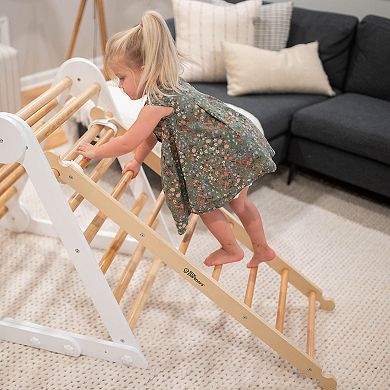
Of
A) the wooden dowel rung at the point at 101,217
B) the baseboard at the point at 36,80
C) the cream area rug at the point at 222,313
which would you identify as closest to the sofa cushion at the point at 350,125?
the cream area rug at the point at 222,313

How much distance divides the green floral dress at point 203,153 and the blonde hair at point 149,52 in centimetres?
4

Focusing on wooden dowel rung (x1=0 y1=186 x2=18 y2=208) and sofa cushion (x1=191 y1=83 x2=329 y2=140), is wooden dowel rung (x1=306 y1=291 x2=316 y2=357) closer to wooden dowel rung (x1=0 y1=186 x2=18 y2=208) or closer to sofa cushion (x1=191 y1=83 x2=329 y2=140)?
sofa cushion (x1=191 y1=83 x2=329 y2=140)

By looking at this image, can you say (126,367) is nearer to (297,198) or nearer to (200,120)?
(200,120)

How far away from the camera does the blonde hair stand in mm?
1385

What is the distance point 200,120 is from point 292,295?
0.82 m

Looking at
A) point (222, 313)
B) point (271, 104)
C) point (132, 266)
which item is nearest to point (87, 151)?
→ point (132, 266)

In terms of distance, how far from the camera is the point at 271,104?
2613 millimetres

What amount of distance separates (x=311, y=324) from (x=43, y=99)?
1.05 meters

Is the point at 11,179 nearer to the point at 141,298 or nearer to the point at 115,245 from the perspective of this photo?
the point at 115,245

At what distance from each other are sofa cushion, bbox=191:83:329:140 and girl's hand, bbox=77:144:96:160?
1124mm

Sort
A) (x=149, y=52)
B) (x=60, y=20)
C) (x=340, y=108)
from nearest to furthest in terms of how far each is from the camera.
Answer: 1. (x=149, y=52)
2. (x=340, y=108)
3. (x=60, y=20)

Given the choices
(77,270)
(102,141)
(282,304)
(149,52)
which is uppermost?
(149,52)

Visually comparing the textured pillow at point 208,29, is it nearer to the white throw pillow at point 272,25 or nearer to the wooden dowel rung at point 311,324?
the white throw pillow at point 272,25

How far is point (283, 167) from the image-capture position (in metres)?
2.87
